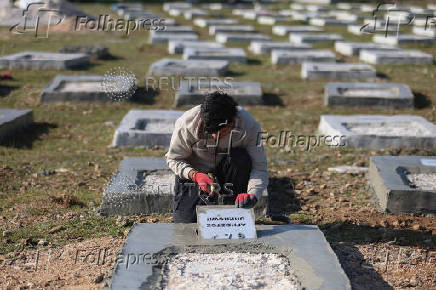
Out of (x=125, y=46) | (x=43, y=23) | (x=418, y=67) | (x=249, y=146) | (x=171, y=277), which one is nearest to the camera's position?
(x=171, y=277)

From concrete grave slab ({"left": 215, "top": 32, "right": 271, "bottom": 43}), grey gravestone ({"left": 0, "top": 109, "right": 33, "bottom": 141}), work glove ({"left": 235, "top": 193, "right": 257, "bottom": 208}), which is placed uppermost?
work glove ({"left": 235, "top": 193, "right": 257, "bottom": 208})

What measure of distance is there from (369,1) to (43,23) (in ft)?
59.4

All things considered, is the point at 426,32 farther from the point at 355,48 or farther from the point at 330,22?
the point at 330,22

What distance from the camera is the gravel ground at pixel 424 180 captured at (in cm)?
516

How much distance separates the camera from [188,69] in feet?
34.4

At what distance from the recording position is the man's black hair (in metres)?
3.57

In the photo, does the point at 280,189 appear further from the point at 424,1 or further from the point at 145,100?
the point at 424,1

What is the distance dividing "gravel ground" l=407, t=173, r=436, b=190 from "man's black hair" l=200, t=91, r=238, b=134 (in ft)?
7.51

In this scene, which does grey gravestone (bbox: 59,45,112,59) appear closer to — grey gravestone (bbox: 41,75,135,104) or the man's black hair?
grey gravestone (bbox: 41,75,135,104)

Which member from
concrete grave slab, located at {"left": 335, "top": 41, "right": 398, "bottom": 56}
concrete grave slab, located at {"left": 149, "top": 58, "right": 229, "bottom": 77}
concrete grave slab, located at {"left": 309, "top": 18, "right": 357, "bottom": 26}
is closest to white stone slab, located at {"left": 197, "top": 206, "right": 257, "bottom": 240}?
concrete grave slab, located at {"left": 149, "top": 58, "right": 229, "bottom": 77}

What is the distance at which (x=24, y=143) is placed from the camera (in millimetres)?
7270

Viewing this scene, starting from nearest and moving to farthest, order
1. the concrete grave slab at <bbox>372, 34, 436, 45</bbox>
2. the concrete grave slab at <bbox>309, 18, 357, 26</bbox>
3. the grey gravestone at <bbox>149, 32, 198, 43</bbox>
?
the concrete grave slab at <bbox>372, 34, 436, 45</bbox> → the grey gravestone at <bbox>149, 32, 198, 43</bbox> → the concrete grave slab at <bbox>309, 18, 357, 26</bbox>

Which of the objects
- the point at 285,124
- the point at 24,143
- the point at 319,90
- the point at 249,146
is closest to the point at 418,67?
the point at 319,90

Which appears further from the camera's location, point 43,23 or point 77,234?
point 43,23
